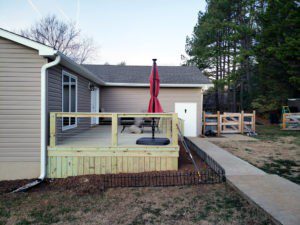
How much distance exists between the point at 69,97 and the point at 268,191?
5.72 meters

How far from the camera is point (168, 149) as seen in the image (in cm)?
496

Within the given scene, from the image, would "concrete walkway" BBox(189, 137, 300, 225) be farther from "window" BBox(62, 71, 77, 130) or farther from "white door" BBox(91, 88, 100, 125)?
"white door" BBox(91, 88, 100, 125)

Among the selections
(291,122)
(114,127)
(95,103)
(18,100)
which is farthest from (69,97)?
(291,122)

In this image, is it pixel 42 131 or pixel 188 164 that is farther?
pixel 188 164

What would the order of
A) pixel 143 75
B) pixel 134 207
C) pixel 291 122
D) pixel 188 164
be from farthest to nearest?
pixel 291 122 → pixel 143 75 → pixel 188 164 → pixel 134 207

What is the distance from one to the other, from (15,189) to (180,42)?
24823 millimetres

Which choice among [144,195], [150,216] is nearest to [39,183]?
[144,195]

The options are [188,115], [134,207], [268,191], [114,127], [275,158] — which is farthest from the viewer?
[188,115]

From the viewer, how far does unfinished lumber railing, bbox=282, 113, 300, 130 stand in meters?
13.5

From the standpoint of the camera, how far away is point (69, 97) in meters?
6.32

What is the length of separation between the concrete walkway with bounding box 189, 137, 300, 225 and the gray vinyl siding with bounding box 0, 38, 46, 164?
4584 mm

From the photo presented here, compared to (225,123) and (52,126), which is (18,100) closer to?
(52,126)

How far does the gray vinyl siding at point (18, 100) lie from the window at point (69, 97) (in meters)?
1.12

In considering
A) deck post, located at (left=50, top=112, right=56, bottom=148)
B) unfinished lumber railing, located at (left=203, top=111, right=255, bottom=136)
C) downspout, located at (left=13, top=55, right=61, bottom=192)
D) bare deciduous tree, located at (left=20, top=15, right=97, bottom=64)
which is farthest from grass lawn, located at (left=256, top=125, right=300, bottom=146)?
bare deciduous tree, located at (left=20, top=15, right=97, bottom=64)
